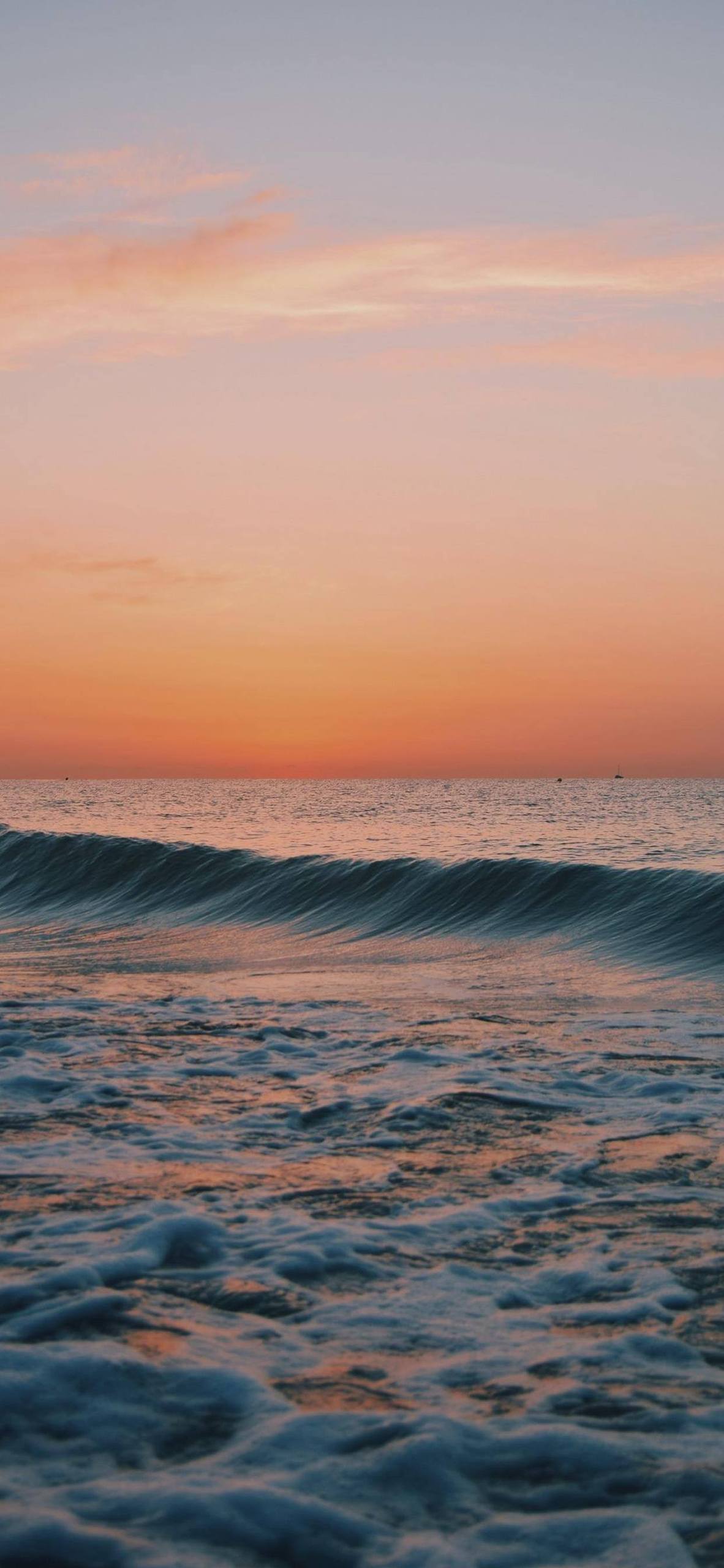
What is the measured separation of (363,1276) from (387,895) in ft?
53.6

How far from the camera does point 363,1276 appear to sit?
460 centimetres

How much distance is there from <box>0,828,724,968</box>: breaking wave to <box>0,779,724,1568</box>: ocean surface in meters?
4.07

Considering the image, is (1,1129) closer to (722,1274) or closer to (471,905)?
(722,1274)

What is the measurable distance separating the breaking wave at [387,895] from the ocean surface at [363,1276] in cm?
407

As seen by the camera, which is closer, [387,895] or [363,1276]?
[363,1276]

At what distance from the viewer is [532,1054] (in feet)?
28.7

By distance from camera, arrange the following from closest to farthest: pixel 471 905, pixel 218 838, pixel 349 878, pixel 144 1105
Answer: pixel 144 1105 < pixel 471 905 < pixel 349 878 < pixel 218 838

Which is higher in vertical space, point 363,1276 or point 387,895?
point 387,895

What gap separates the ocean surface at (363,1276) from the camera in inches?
123

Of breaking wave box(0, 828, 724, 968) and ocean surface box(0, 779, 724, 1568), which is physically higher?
breaking wave box(0, 828, 724, 968)

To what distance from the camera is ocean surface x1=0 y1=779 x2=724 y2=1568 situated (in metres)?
3.12

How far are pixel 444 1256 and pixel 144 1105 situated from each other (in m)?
3.08

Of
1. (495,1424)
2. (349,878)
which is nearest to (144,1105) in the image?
(495,1424)

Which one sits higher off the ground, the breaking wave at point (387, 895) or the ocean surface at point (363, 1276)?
the breaking wave at point (387, 895)
